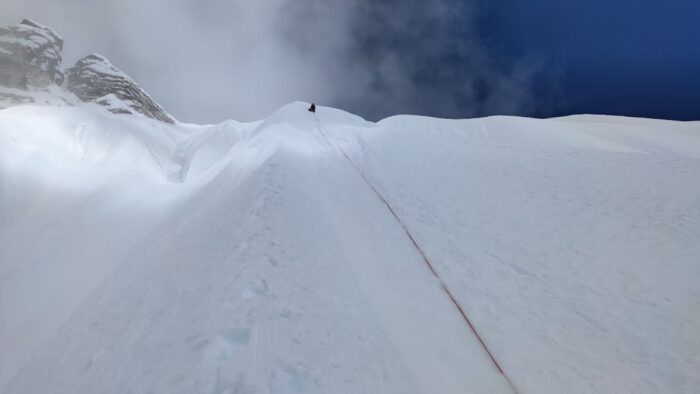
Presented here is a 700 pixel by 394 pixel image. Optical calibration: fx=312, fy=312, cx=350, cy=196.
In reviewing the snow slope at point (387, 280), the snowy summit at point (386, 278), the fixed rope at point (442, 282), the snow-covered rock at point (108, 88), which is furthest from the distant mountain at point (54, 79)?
the fixed rope at point (442, 282)

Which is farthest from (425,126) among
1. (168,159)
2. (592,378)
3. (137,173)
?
→ (168,159)

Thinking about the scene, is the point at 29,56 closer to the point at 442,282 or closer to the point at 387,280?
the point at 387,280

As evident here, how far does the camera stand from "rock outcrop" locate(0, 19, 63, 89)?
46.6m

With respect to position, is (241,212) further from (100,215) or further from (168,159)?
(168,159)

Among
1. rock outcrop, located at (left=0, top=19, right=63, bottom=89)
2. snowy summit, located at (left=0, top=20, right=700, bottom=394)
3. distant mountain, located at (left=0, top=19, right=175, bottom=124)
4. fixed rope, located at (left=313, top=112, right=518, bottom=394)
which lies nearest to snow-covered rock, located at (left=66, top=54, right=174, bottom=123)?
distant mountain, located at (left=0, top=19, right=175, bottom=124)

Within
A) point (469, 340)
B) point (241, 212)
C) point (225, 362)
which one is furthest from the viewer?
point (241, 212)

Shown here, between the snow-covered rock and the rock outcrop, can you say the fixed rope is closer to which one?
the snow-covered rock

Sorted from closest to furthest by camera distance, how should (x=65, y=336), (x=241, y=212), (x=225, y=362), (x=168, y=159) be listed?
(x=225, y=362) < (x=65, y=336) < (x=241, y=212) < (x=168, y=159)

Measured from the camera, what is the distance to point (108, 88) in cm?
4928

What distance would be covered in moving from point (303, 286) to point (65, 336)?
3714mm

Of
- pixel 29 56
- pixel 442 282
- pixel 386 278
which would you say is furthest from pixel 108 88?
pixel 442 282

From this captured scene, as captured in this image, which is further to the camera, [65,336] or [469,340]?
[65,336]

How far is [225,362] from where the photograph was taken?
113 inches

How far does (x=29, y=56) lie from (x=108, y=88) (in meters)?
15.0
